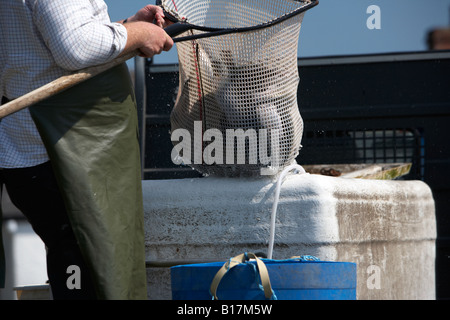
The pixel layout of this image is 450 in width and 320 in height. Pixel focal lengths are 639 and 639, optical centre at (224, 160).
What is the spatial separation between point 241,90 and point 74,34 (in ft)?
2.53

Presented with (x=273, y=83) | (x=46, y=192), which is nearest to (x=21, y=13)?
(x=46, y=192)

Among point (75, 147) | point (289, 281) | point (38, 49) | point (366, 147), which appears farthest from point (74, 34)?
point (366, 147)

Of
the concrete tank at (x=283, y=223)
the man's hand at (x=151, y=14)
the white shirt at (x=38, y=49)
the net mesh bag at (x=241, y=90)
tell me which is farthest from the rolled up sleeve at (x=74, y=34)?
the concrete tank at (x=283, y=223)

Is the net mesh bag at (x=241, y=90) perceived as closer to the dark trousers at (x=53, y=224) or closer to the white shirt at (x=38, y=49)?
the white shirt at (x=38, y=49)

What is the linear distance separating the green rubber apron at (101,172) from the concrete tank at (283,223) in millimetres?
534

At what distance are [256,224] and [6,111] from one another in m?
1.04

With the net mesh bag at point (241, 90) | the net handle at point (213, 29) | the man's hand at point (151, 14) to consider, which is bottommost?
the net mesh bag at point (241, 90)

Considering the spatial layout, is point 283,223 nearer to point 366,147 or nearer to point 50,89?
point 50,89

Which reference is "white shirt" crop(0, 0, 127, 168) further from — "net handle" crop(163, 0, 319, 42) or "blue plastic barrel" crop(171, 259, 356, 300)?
"blue plastic barrel" crop(171, 259, 356, 300)

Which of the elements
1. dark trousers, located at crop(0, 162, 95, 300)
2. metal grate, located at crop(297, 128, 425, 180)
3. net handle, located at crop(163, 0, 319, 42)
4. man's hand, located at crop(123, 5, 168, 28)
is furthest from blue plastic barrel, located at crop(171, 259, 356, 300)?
metal grate, located at crop(297, 128, 425, 180)

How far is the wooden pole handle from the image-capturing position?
1.72 metres

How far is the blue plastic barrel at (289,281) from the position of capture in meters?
1.82

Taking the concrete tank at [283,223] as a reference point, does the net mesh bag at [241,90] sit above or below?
above

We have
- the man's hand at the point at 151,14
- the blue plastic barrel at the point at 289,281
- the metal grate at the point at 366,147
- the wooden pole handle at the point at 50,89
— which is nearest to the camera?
the wooden pole handle at the point at 50,89
